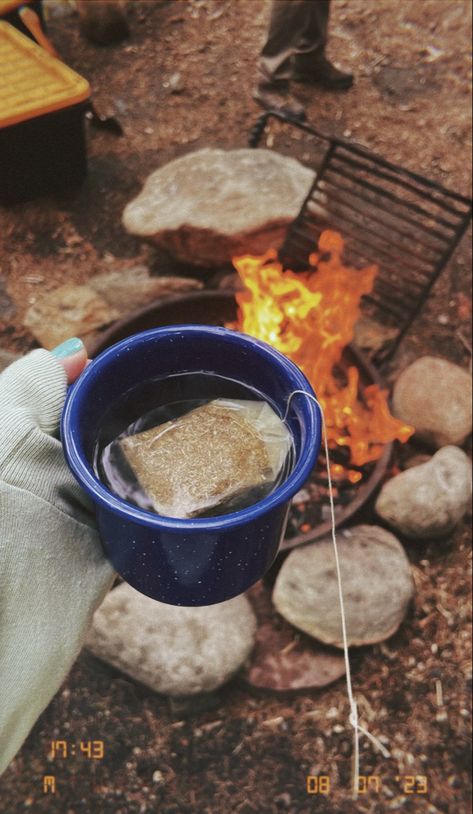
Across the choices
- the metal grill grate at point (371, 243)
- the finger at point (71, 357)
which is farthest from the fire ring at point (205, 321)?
the finger at point (71, 357)

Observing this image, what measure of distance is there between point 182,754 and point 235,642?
467 millimetres

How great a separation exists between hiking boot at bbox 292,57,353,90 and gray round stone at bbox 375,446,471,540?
3406 mm

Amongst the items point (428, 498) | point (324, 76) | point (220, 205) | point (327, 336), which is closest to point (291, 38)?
point (324, 76)

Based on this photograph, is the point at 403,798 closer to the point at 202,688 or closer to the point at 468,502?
the point at 202,688

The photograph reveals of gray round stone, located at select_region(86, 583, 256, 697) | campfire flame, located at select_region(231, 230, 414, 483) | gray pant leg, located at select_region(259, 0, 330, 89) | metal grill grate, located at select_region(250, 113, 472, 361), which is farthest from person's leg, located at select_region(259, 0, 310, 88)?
gray round stone, located at select_region(86, 583, 256, 697)

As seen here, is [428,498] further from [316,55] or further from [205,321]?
[316,55]

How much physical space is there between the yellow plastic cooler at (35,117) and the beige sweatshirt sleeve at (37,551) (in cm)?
284

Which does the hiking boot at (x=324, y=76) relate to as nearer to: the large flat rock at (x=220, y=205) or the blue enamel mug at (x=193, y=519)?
the large flat rock at (x=220, y=205)

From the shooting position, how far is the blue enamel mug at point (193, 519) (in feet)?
3.29

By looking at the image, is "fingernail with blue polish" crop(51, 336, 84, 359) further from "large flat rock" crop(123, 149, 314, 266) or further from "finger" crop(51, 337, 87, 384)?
"large flat rock" crop(123, 149, 314, 266)

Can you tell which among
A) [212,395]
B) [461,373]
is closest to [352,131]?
[461,373]

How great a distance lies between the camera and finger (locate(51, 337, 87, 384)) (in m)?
1.22

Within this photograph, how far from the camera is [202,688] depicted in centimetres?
248

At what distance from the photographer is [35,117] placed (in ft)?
11.7
